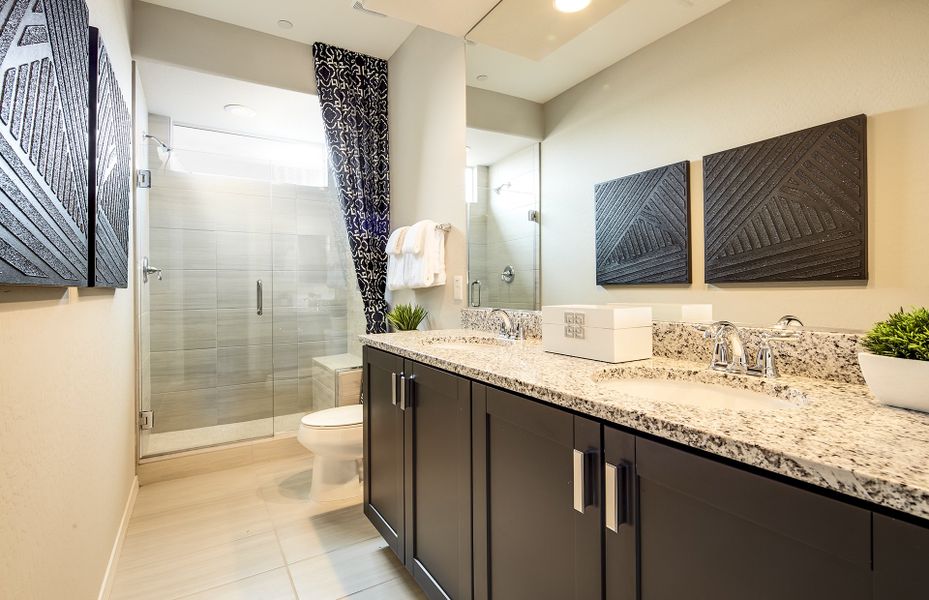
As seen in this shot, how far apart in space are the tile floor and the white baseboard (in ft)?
0.10

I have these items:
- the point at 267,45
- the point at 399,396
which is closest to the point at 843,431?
the point at 399,396

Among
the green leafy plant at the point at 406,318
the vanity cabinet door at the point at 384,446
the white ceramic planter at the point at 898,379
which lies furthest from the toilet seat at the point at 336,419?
the white ceramic planter at the point at 898,379

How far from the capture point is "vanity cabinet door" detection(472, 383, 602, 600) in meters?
0.89

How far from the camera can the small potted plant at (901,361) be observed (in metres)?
0.75

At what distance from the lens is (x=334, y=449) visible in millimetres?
2357

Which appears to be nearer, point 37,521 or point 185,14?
point 37,521

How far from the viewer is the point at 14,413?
85 centimetres

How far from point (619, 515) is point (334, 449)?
1856mm

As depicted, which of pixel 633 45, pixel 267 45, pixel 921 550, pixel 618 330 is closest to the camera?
pixel 921 550

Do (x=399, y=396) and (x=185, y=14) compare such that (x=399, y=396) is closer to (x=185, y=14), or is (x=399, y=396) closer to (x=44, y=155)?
(x=44, y=155)

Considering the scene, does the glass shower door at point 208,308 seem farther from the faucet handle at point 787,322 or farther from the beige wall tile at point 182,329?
the faucet handle at point 787,322

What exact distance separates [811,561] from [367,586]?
5.24 ft

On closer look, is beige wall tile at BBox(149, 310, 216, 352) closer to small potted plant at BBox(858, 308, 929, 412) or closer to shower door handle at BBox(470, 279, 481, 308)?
shower door handle at BBox(470, 279, 481, 308)

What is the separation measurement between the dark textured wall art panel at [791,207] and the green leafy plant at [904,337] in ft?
0.84
